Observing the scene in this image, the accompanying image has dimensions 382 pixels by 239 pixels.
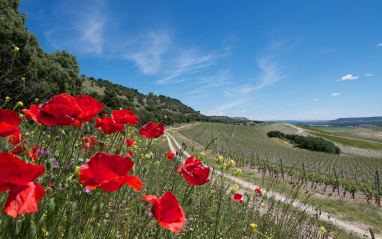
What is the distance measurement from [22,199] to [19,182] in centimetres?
5

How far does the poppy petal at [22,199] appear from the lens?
0.50 meters

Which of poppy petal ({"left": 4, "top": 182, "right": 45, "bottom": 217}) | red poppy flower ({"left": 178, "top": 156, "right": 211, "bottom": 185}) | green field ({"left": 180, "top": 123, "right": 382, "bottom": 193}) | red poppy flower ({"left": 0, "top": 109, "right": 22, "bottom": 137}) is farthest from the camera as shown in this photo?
green field ({"left": 180, "top": 123, "right": 382, "bottom": 193})

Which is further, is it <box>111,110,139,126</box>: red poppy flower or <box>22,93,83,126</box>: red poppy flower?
<box>111,110,139,126</box>: red poppy flower

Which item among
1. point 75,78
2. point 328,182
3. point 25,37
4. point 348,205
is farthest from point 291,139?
point 25,37

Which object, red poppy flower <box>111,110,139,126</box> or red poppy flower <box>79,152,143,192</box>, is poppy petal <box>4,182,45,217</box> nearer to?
red poppy flower <box>79,152,143,192</box>

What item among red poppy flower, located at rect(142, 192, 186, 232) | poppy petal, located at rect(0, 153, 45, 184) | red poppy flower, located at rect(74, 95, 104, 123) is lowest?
red poppy flower, located at rect(142, 192, 186, 232)

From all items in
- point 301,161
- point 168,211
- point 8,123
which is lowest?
point 301,161

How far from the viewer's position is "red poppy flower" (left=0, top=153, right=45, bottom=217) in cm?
50

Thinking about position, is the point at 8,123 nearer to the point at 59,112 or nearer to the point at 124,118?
the point at 59,112

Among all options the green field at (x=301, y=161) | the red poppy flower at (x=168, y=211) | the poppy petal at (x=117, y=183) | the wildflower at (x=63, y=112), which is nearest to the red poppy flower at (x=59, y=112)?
the wildflower at (x=63, y=112)

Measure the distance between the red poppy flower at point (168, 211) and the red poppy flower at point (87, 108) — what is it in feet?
1.56

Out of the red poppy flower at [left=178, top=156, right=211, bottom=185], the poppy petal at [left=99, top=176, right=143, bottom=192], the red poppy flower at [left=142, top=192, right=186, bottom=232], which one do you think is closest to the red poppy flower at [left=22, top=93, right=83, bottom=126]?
the poppy petal at [left=99, top=176, right=143, bottom=192]

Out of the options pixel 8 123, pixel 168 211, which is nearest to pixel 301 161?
pixel 168 211

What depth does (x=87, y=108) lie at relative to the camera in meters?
0.96
